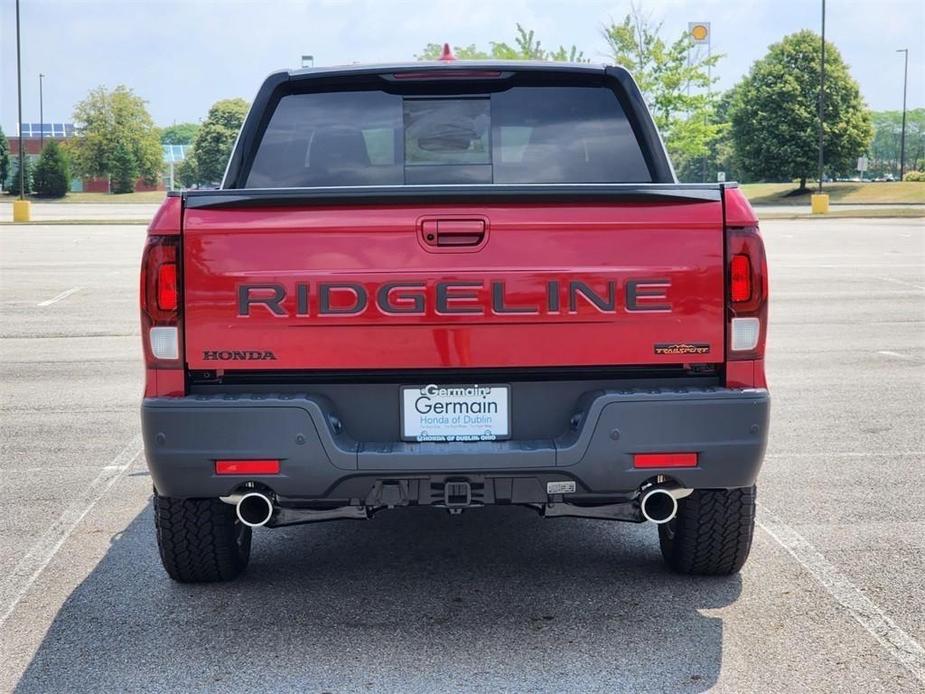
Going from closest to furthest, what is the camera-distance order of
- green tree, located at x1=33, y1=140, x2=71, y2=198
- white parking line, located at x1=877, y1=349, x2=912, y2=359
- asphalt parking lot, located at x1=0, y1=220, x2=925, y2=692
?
asphalt parking lot, located at x1=0, y1=220, x2=925, y2=692
white parking line, located at x1=877, y1=349, x2=912, y2=359
green tree, located at x1=33, y1=140, x2=71, y2=198

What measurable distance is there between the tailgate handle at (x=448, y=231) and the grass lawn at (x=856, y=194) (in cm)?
6555

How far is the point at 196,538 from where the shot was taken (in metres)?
4.90

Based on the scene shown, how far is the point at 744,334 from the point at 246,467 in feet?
5.72

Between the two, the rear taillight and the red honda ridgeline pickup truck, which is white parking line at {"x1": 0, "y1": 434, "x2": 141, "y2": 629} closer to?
the red honda ridgeline pickup truck

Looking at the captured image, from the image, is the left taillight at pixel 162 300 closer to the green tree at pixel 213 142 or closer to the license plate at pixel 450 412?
the license plate at pixel 450 412

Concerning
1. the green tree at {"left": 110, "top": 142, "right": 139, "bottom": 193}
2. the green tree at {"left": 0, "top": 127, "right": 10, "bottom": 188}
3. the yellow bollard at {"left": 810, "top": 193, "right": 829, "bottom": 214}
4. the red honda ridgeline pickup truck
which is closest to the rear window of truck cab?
the red honda ridgeline pickup truck

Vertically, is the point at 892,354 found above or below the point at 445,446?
below

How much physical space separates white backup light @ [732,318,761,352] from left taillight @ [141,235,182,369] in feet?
6.14

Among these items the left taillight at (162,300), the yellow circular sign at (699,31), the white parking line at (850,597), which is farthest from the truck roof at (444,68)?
the yellow circular sign at (699,31)

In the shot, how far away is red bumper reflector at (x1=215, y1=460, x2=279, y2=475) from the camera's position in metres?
4.28

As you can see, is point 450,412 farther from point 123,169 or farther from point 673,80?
point 123,169

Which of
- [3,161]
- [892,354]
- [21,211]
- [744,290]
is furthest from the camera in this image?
[3,161]

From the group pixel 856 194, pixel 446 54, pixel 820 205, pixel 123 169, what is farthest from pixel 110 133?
pixel 446 54

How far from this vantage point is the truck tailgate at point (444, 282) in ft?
13.9
